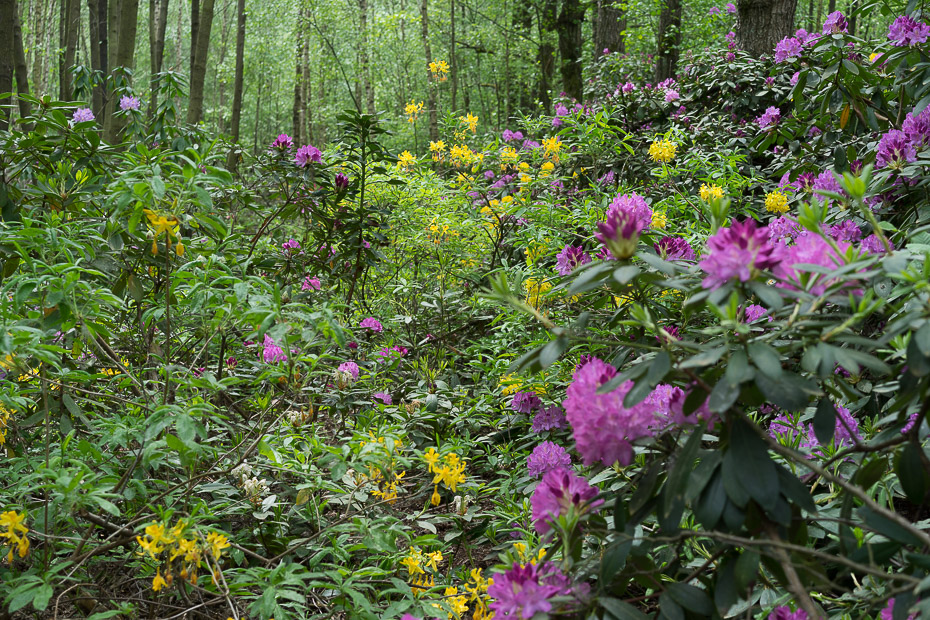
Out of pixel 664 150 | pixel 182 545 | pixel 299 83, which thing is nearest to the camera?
pixel 182 545

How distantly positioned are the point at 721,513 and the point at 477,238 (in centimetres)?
337

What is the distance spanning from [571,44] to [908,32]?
7.91 m

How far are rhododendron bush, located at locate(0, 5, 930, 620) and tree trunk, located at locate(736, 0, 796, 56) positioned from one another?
3.16 ft

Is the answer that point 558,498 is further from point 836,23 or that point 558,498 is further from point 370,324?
point 836,23

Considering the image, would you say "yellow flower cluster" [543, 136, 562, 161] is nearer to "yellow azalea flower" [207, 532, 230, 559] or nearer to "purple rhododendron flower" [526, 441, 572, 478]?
"purple rhododendron flower" [526, 441, 572, 478]

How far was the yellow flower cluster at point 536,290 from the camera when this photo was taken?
2431 millimetres

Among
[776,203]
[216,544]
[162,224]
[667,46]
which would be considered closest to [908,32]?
[776,203]

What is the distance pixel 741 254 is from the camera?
0.89 metres

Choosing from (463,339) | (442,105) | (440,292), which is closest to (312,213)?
(440,292)

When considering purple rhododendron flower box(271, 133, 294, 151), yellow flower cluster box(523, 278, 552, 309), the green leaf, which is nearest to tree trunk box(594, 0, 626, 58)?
purple rhododendron flower box(271, 133, 294, 151)

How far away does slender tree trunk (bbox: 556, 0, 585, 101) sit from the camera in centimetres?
914

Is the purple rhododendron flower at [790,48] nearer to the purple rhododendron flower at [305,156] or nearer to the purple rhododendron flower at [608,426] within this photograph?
the purple rhododendron flower at [305,156]

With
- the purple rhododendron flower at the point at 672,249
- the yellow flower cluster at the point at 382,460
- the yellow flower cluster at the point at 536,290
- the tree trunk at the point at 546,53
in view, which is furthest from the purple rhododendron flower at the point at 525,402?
the tree trunk at the point at 546,53

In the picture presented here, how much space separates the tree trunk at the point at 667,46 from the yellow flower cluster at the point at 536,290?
240 inches
